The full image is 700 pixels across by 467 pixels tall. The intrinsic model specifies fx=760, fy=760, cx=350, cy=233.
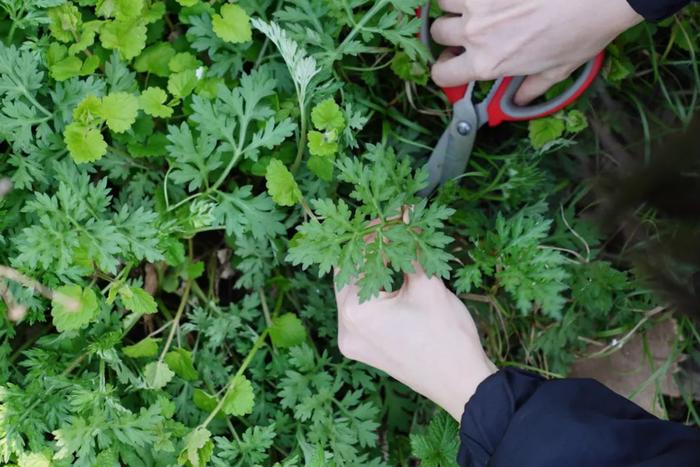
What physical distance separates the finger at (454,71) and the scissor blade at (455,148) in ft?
0.22

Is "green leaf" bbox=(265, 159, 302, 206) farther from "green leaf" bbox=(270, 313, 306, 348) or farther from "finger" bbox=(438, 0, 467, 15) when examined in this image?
"finger" bbox=(438, 0, 467, 15)

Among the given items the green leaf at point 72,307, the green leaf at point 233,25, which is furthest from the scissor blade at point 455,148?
the green leaf at point 72,307

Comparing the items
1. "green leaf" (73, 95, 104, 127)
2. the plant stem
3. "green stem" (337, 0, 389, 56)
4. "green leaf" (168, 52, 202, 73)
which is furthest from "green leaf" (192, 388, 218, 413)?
"green stem" (337, 0, 389, 56)

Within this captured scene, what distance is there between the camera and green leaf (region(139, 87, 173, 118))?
1.97m

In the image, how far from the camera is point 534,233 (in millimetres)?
1956

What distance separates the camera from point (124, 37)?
2002 mm

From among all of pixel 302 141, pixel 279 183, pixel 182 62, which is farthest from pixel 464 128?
pixel 182 62

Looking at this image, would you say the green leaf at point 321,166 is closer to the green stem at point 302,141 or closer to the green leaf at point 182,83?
the green stem at point 302,141

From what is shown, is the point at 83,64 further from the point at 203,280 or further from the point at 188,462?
the point at 188,462

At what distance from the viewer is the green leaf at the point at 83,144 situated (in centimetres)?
188

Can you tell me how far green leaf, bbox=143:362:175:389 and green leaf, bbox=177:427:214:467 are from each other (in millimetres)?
157

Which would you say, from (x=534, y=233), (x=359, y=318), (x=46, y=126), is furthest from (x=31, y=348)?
(x=534, y=233)

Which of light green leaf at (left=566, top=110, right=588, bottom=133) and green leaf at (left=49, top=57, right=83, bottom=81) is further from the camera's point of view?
light green leaf at (left=566, top=110, right=588, bottom=133)

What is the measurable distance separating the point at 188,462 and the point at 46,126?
0.97 m
